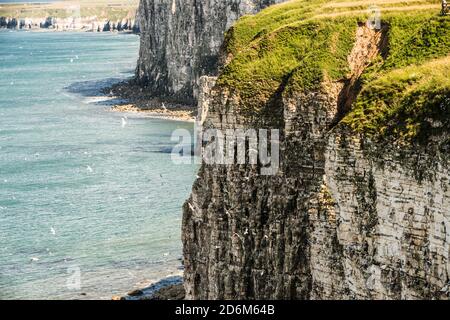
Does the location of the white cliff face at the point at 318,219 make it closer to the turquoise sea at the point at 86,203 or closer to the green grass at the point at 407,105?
the green grass at the point at 407,105

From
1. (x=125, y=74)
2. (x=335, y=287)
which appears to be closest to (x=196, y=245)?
(x=335, y=287)

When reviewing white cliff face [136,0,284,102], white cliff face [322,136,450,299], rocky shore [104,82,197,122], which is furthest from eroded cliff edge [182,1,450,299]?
white cliff face [136,0,284,102]

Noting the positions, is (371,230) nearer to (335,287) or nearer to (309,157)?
(335,287)

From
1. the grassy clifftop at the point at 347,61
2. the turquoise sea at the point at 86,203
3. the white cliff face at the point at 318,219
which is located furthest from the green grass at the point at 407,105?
the turquoise sea at the point at 86,203

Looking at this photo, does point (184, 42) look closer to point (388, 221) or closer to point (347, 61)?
point (347, 61)

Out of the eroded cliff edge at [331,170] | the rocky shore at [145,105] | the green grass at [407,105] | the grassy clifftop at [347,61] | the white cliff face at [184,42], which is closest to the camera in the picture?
the eroded cliff edge at [331,170]

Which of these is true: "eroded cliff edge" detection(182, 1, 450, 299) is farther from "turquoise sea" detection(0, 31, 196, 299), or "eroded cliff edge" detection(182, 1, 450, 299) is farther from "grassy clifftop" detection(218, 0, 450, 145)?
"turquoise sea" detection(0, 31, 196, 299)
